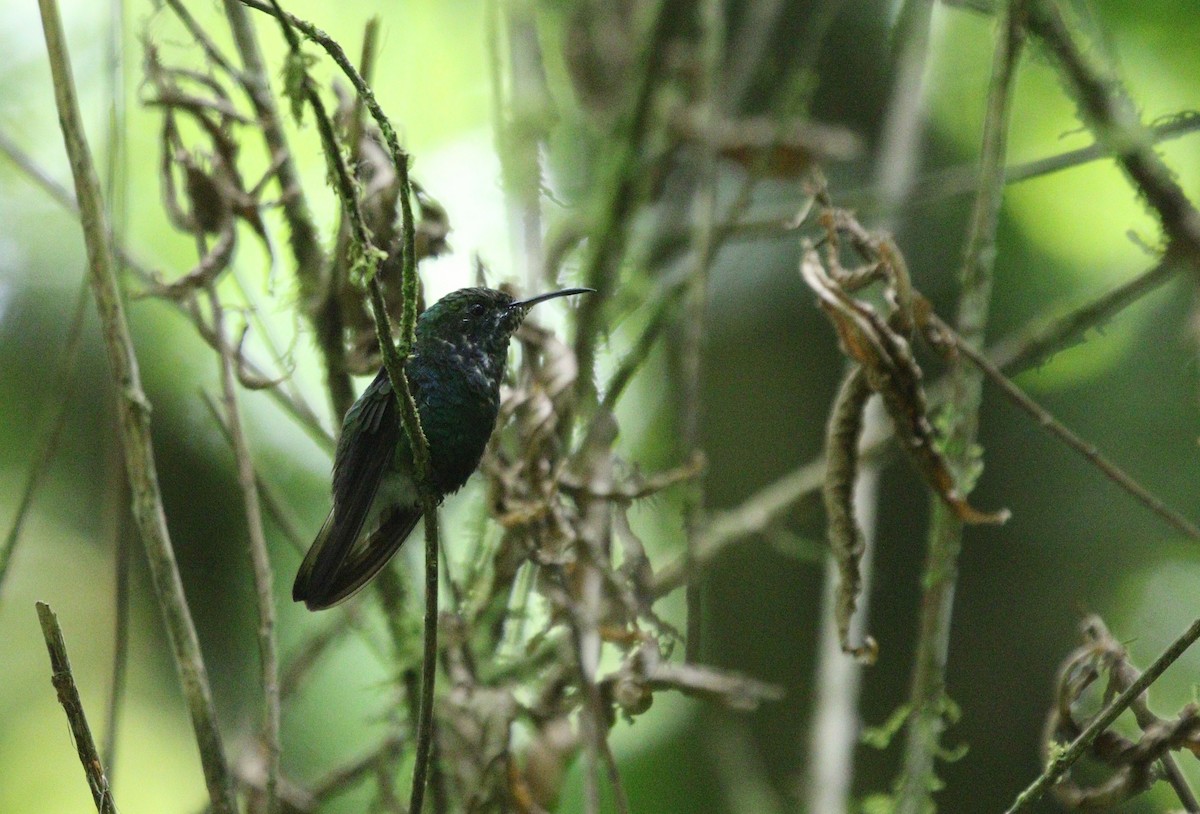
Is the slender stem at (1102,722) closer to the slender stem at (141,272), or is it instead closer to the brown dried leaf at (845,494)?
the brown dried leaf at (845,494)

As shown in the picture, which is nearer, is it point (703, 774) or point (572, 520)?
point (572, 520)

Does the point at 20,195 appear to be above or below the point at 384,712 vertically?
above

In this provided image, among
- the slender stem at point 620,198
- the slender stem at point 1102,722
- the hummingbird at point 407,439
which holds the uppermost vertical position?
the slender stem at point 620,198

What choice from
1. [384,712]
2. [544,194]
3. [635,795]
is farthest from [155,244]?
[635,795]

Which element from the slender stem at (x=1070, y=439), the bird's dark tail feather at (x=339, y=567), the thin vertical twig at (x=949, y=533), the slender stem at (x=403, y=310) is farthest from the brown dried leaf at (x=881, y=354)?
the bird's dark tail feather at (x=339, y=567)

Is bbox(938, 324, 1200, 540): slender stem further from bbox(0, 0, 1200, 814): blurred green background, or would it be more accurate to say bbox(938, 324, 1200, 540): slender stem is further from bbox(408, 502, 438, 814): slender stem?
bbox(0, 0, 1200, 814): blurred green background

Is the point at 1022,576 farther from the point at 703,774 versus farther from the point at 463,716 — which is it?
the point at 463,716

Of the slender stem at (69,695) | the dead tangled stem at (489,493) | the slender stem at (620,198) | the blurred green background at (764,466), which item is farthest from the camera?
the blurred green background at (764,466)
